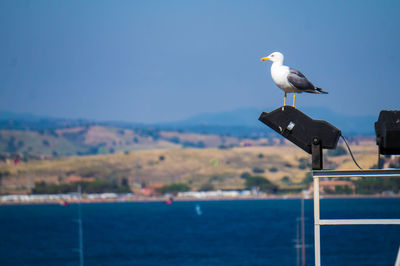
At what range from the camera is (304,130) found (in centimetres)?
689

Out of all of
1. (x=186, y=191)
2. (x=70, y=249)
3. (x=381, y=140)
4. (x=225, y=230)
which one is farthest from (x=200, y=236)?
(x=381, y=140)

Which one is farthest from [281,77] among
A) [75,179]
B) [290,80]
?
[75,179]

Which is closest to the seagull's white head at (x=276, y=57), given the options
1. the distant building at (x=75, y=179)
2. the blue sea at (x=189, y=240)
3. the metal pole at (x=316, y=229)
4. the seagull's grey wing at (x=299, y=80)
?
the seagull's grey wing at (x=299, y=80)

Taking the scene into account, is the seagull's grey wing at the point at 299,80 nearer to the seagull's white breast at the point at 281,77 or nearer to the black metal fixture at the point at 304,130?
the seagull's white breast at the point at 281,77

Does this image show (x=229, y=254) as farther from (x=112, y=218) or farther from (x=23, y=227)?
(x=112, y=218)

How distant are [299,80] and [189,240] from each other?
11713cm

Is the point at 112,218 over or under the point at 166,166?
under

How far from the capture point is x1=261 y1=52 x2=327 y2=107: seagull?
26.8 ft

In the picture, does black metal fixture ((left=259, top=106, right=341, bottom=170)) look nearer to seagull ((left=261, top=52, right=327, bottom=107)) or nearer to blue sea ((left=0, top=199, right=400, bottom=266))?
seagull ((left=261, top=52, right=327, bottom=107))

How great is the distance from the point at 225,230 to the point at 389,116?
139467mm

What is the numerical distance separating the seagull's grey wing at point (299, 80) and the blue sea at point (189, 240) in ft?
255

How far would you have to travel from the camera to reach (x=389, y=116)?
6.41 m

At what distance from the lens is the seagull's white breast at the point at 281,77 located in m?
8.28

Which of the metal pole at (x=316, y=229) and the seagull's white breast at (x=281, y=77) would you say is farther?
the seagull's white breast at (x=281, y=77)
